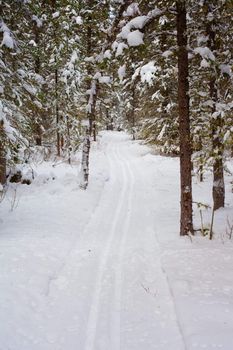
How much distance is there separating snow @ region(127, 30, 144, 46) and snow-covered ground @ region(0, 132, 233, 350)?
5.14 metres

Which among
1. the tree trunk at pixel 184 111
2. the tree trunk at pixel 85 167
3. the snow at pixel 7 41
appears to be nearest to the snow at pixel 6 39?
the snow at pixel 7 41

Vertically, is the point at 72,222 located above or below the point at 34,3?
below

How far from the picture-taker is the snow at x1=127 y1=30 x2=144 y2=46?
26.5 feet

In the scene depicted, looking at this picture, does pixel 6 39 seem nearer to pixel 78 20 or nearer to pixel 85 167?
pixel 85 167

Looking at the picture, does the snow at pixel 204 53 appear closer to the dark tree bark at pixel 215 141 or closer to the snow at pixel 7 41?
the dark tree bark at pixel 215 141

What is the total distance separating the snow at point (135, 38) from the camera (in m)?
8.08

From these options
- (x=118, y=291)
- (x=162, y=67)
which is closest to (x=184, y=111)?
(x=162, y=67)

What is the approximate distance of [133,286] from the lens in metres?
7.17

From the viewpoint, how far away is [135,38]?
8.10 metres

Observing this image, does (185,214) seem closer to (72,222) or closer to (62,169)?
(72,222)

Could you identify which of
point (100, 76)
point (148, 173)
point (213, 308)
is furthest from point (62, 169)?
point (213, 308)

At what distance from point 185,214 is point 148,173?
12.9 meters

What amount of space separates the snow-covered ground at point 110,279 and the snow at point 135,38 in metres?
5.14

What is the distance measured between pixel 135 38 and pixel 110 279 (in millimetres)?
5489
